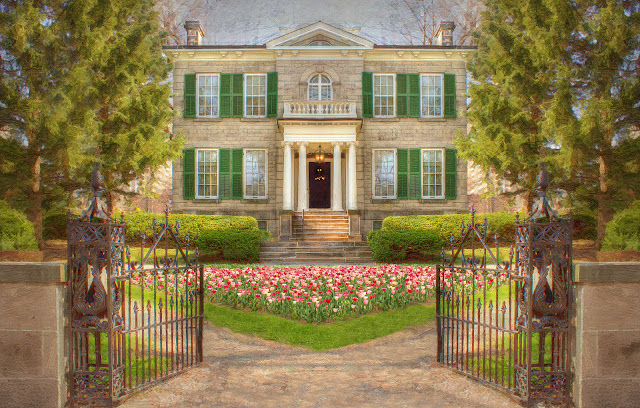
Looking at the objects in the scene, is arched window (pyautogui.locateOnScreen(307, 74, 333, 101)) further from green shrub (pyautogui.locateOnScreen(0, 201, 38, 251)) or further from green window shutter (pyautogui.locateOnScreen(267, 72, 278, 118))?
green shrub (pyautogui.locateOnScreen(0, 201, 38, 251))

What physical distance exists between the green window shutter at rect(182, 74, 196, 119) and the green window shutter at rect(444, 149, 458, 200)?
11.7 meters

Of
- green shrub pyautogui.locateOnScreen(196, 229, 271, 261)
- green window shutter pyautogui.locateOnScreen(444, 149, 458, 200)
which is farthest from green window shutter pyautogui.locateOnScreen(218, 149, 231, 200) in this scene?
green window shutter pyautogui.locateOnScreen(444, 149, 458, 200)

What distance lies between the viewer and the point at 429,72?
23.4 m

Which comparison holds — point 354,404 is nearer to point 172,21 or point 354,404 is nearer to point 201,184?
point 201,184

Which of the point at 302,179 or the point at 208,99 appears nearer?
the point at 302,179

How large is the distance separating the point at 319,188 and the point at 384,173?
334cm

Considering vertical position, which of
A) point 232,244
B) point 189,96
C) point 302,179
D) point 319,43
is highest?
point 319,43

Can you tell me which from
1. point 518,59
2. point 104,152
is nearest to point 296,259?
point 104,152

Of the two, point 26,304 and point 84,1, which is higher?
point 84,1

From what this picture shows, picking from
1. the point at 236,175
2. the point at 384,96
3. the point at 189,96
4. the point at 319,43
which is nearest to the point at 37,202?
the point at 236,175

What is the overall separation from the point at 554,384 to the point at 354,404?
1.92 m

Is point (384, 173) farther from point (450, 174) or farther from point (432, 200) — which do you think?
point (450, 174)

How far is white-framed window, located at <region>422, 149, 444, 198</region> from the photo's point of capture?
23.2 metres

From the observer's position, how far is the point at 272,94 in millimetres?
23125
